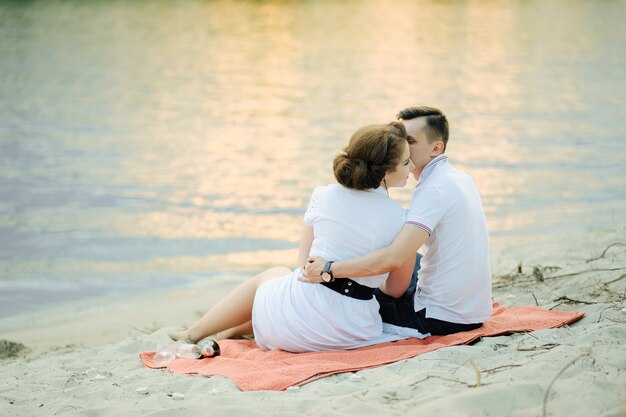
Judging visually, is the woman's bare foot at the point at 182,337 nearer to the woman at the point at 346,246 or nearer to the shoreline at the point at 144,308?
the woman at the point at 346,246

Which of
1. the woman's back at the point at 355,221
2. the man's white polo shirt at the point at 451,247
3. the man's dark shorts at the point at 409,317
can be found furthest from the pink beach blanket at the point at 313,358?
the woman's back at the point at 355,221

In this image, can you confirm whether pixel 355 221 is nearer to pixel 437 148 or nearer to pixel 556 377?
pixel 437 148

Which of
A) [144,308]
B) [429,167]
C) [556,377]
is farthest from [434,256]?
[144,308]

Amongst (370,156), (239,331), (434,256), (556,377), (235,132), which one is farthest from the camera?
(235,132)

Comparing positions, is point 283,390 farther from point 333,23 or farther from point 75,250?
point 333,23

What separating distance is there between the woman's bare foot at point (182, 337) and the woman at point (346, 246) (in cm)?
65

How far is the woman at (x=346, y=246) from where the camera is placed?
435 cm

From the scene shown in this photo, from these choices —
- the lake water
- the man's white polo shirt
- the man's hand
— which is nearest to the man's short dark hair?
the man's white polo shirt

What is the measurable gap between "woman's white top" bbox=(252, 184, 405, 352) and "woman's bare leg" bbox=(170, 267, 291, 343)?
9.1 inches

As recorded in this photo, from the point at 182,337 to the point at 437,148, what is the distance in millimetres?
2066

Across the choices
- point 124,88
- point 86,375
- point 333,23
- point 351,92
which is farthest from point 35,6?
point 86,375

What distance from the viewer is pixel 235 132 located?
48.1 feet

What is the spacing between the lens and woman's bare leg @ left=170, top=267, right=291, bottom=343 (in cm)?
497

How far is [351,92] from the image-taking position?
62.6 feet
